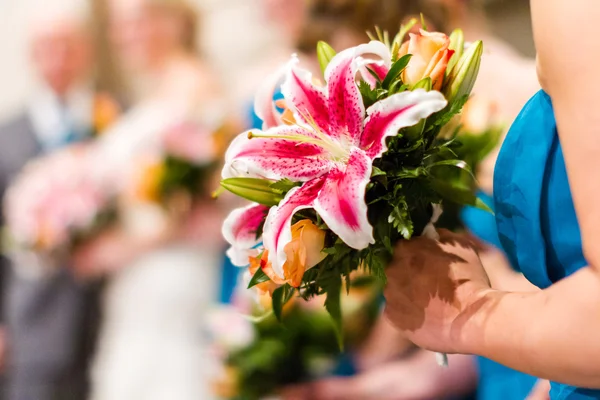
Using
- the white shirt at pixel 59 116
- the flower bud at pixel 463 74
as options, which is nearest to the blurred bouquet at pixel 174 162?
the white shirt at pixel 59 116

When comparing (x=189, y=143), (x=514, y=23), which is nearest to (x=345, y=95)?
(x=189, y=143)

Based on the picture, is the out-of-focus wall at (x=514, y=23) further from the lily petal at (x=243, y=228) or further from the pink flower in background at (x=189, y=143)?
the lily petal at (x=243, y=228)

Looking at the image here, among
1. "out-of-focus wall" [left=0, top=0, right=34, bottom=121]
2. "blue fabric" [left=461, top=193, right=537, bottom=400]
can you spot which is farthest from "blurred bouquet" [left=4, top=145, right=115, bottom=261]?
"out-of-focus wall" [left=0, top=0, right=34, bottom=121]

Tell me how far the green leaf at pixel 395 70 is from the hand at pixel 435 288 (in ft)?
0.44

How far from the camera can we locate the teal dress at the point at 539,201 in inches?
19.5

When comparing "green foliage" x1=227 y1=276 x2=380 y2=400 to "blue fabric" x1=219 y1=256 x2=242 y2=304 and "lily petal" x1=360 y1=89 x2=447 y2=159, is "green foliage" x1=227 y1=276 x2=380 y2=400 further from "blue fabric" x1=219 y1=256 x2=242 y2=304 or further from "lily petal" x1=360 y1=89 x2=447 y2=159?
"lily petal" x1=360 y1=89 x2=447 y2=159

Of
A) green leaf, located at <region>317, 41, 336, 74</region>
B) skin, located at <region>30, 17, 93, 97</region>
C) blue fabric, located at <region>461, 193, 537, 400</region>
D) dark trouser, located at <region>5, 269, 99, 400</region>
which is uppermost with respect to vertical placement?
skin, located at <region>30, 17, 93, 97</region>

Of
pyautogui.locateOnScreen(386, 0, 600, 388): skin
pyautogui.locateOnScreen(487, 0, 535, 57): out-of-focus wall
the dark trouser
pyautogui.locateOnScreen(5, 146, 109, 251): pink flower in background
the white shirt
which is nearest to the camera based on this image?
pyautogui.locateOnScreen(386, 0, 600, 388): skin

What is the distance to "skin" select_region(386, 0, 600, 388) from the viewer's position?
1.31 ft

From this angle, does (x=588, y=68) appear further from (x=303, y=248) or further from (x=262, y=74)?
(x=262, y=74)

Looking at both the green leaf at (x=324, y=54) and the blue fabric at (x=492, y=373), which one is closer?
the green leaf at (x=324, y=54)

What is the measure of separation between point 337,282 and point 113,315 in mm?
1339

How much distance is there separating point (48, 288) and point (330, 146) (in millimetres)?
1555

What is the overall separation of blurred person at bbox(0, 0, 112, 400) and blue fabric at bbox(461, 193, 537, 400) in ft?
4.19
